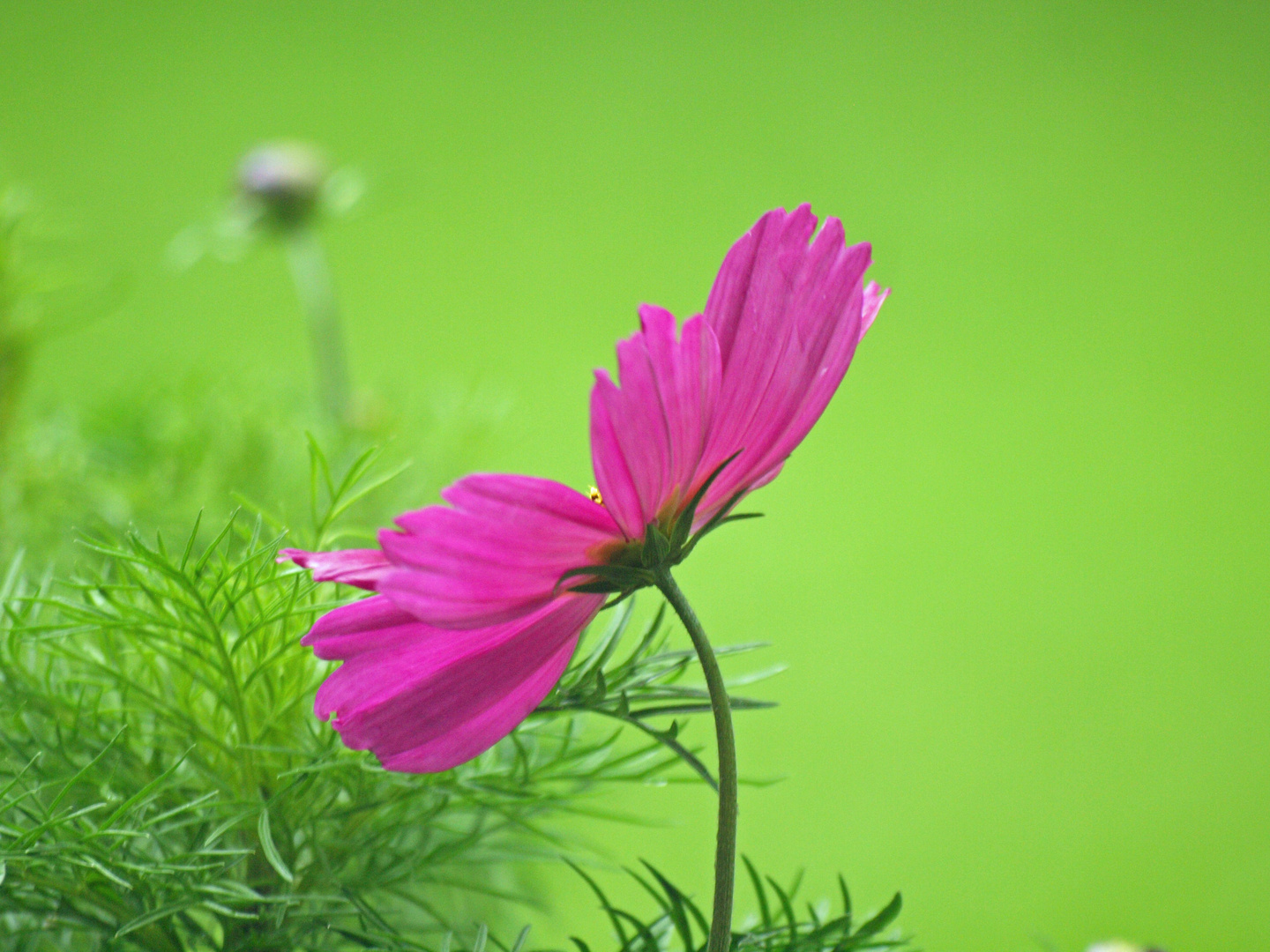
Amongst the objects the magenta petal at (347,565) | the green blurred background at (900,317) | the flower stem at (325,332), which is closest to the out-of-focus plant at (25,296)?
the flower stem at (325,332)

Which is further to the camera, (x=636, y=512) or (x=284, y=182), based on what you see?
(x=284, y=182)

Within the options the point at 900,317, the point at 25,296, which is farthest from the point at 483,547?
the point at 900,317

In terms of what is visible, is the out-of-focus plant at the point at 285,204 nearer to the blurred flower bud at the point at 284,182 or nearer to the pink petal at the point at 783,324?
the blurred flower bud at the point at 284,182

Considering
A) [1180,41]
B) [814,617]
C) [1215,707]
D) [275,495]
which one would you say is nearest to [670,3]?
[1180,41]

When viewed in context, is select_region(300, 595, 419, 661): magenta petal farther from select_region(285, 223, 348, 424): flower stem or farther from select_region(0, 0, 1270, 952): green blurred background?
select_region(0, 0, 1270, 952): green blurred background

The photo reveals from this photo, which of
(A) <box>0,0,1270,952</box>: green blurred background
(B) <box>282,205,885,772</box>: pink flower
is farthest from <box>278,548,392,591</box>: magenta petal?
(A) <box>0,0,1270,952</box>: green blurred background

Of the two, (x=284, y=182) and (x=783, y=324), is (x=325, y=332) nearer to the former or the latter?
(x=284, y=182)
